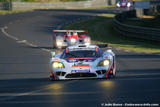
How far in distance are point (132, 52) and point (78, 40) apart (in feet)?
10.9

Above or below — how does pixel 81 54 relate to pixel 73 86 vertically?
above

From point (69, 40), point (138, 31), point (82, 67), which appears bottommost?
point (138, 31)

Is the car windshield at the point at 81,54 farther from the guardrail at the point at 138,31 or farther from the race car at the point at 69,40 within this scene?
the guardrail at the point at 138,31

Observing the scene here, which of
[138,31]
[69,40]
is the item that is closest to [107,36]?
[138,31]

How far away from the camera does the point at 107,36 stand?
36438 millimetres

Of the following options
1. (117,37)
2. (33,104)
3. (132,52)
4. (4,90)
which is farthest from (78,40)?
(33,104)

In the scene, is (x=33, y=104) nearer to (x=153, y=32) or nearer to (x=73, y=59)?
(x=73, y=59)

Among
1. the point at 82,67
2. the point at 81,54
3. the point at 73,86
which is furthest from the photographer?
the point at 81,54

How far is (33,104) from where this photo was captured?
960cm

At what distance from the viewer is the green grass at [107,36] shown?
28.6 metres

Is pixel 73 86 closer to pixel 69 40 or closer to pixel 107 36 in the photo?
pixel 69 40

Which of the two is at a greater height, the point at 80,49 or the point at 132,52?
the point at 80,49

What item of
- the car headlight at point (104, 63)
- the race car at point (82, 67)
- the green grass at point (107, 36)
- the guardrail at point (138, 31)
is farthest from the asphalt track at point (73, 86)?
the guardrail at point (138, 31)

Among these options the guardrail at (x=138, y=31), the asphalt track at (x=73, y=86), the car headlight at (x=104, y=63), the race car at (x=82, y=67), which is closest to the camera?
the asphalt track at (x=73, y=86)
